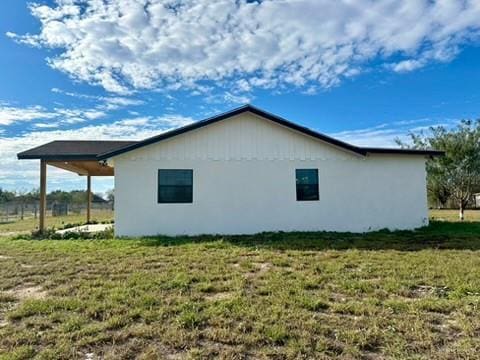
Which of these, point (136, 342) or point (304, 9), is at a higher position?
point (304, 9)

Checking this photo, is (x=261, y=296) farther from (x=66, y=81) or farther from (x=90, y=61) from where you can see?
(x=66, y=81)

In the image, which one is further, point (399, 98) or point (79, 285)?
point (399, 98)

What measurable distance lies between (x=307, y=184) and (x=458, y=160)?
9733mm

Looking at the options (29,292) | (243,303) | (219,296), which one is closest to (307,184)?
(219,296)

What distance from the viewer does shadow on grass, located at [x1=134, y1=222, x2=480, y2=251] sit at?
7980 millimetres

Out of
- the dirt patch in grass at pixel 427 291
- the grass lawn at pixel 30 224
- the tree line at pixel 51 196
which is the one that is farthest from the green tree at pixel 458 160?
the tree line at pixel 51 196

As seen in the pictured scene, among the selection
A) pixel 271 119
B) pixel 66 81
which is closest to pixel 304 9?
pixel 271 119

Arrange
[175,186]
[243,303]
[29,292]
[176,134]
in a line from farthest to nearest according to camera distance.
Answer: [175,186], [176,134], [29,292], [243,303]

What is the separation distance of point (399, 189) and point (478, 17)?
531 cm

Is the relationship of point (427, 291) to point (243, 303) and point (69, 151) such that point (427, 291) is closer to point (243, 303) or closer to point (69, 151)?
point (243, 303)

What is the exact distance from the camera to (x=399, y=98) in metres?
17.8

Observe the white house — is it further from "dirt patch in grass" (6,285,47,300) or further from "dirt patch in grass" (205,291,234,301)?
"dirt patch in grass" (205,291,234,301)

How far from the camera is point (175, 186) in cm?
1026

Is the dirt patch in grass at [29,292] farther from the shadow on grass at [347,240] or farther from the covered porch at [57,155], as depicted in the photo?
the covered porch at [57,155]
